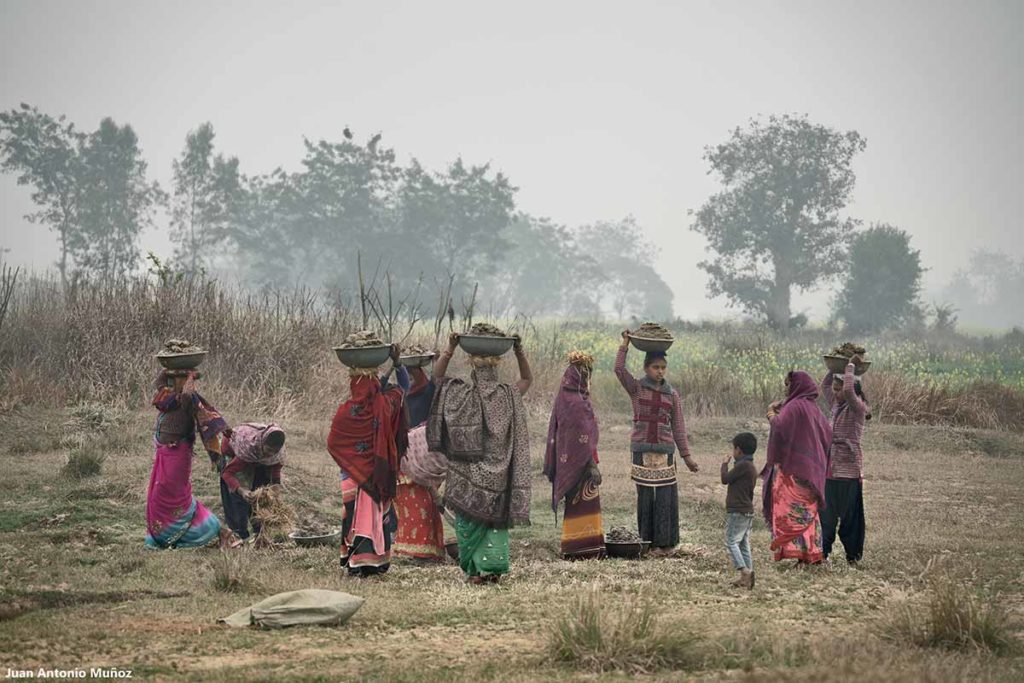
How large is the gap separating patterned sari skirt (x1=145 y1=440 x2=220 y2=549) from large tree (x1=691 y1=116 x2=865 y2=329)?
1850 inches

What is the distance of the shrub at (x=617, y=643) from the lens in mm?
6012

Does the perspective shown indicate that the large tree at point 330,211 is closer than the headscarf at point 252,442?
No

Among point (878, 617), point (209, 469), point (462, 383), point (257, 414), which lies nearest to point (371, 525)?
point (462, 383)

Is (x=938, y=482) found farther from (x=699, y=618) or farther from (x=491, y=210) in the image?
(x=491, y=210)

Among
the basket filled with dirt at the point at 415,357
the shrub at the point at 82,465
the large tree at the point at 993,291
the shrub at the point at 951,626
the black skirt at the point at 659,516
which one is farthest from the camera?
the large tree at the point at 993,291

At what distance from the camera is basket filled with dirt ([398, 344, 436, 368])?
932cm

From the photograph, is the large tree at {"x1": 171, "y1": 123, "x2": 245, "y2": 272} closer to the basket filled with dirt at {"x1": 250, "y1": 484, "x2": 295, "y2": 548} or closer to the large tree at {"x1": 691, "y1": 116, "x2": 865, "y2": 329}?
the large tree at {"x1": 691, "y1": 116, "x2": 865, "y2": 329}

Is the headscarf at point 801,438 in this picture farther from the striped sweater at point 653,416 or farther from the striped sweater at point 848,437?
the striped sweater at point 653,416

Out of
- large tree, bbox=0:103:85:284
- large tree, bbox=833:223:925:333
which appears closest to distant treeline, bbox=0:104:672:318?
large tree, bbox=0:103:85:284

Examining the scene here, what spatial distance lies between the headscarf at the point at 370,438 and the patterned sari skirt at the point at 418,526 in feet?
2.45

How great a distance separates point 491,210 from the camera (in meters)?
58.5

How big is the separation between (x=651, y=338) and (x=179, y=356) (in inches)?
151

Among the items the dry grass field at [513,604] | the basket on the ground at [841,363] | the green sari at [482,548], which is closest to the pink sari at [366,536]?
the dry grass field at [513,604]

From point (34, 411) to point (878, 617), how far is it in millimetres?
12660
